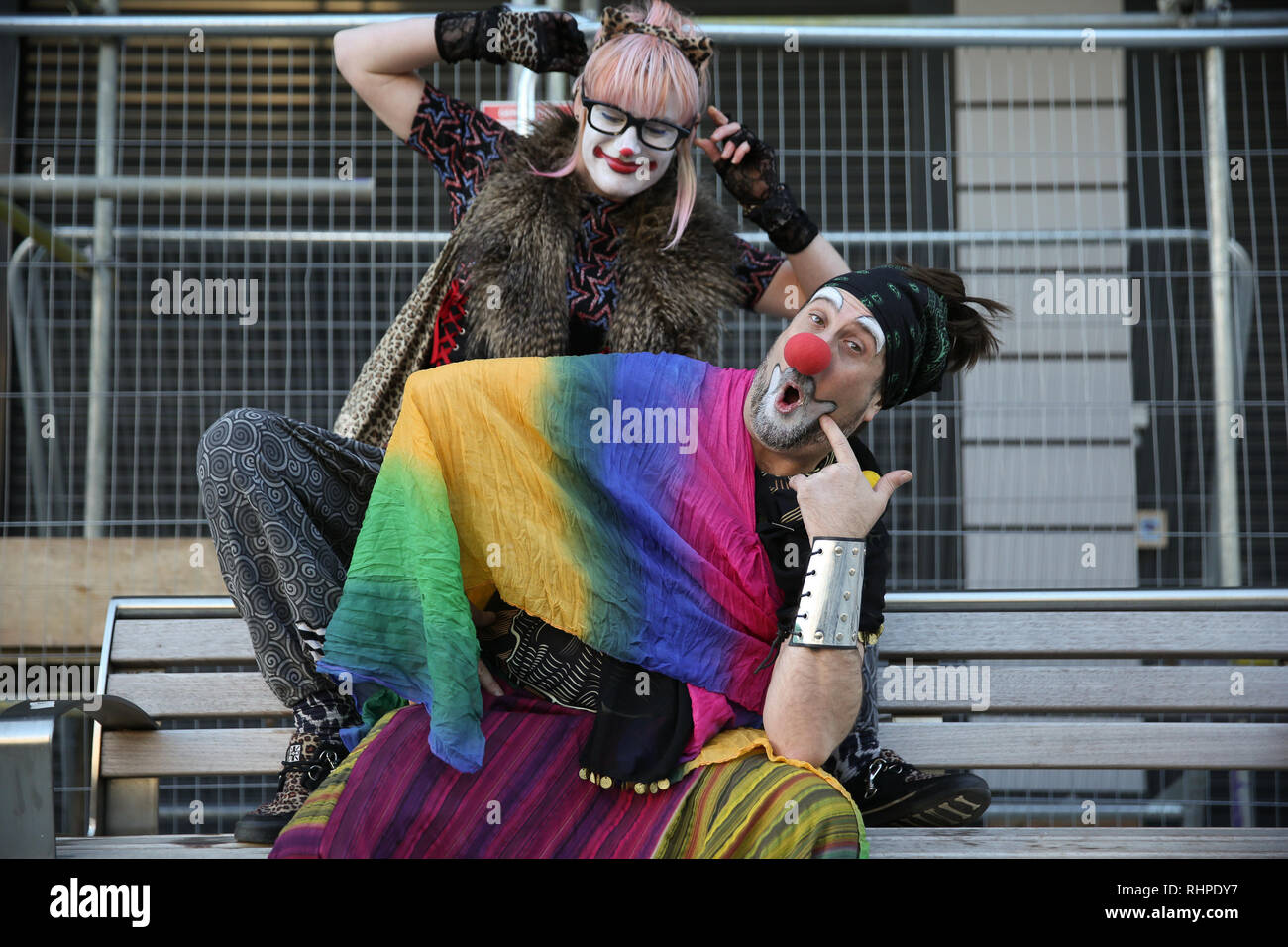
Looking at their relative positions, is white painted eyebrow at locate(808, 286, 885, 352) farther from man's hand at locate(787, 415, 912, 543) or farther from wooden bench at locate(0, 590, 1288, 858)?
wooden bench at locate(0, 590, 1288, 858)

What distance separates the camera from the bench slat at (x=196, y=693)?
115 inches

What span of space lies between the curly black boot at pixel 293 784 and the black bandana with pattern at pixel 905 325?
1214mm

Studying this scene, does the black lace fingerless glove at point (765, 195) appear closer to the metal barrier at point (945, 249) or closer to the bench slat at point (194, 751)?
the metal barrier at point (945, 249)

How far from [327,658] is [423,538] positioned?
251 mm

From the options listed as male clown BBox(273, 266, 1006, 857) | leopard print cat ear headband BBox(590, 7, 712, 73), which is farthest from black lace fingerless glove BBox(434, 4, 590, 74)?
male clown BBox(273, 266, 1006, 857)

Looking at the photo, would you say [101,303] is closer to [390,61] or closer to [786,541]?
[390,61]

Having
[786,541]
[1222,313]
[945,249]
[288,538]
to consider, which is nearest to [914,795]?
[786,541]

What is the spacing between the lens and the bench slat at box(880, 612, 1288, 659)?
2.96 meters

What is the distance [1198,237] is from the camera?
4219 mm

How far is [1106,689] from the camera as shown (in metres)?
2.98

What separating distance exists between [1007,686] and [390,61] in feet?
6.56

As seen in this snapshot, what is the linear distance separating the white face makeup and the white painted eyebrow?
639mm

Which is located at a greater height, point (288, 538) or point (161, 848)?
point (288, 538)

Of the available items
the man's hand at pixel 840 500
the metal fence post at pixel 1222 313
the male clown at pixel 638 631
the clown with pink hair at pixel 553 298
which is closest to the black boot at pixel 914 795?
the clown with pink hair at pixel 553 298
